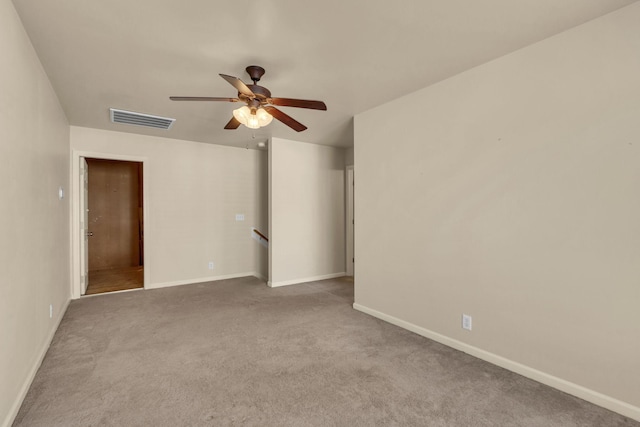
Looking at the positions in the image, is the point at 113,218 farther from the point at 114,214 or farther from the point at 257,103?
the point at 257,103

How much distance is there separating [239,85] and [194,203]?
11.9ft

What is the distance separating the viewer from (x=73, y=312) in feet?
12.7

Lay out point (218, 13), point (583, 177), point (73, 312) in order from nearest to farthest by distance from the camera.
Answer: point (218, 13)
point (583, 177)
point (73, 312)

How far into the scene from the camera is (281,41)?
7.42 ft

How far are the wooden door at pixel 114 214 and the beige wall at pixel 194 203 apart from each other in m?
1.94

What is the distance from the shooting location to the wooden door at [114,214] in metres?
6.56

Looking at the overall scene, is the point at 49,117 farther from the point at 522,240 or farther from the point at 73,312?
the point at 522,240

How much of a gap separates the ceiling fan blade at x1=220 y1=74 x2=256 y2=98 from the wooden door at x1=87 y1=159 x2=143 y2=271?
17.3 feet

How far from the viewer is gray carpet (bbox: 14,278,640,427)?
6.25 feet

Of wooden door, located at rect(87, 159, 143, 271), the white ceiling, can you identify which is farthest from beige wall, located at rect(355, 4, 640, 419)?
wooden door, located at rect(87, 159, 143, 271)

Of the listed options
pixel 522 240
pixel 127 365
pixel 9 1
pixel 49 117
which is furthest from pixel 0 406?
pixel 522 240

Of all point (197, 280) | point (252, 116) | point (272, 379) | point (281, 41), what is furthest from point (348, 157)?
point (272, 379)

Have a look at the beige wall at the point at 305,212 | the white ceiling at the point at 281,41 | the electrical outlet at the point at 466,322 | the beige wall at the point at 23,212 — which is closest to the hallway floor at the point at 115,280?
the beige wall at the point at 23,212

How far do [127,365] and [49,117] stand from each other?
2.46 metres
